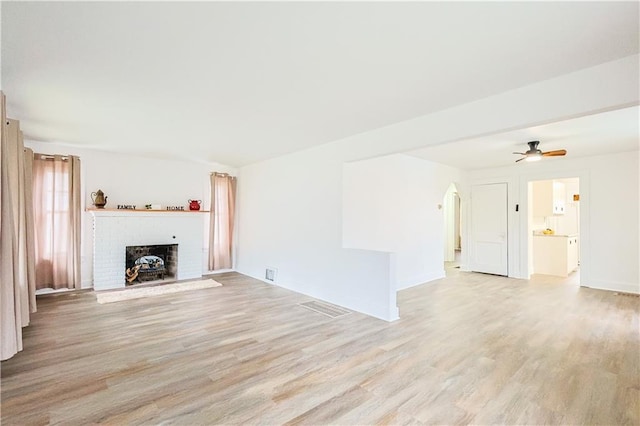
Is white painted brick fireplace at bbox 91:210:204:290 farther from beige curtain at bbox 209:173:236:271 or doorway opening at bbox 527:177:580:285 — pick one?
doorway opening at bbox 527:177:580:285

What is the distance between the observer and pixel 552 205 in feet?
24.5

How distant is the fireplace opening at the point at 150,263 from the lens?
5910 mm

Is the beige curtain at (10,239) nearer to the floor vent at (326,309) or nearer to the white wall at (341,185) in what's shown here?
the floor vent at (326,309)

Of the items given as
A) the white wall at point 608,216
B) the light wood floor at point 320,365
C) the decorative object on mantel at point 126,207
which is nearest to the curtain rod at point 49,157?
the decorative object on mantel at point 126,207

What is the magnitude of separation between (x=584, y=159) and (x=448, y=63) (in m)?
5.54

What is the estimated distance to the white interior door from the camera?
6988 mm

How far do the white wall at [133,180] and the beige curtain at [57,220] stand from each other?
8.0 inches

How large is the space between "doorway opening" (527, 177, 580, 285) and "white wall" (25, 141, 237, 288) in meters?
7.36

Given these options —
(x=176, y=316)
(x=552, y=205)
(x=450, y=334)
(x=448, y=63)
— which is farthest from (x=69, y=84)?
(x=552, y=205)

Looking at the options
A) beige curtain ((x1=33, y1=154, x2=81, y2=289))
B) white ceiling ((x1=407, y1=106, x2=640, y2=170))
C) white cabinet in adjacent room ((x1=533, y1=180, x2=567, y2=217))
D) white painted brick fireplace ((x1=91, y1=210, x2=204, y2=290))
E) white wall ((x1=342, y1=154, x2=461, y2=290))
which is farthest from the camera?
white cabinet in adjacent room ((x1=533, y1=180, x2=567, y2=217))

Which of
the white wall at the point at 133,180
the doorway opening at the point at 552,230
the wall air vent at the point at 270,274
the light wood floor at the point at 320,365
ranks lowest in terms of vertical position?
the light wood floor at the point at 320,365

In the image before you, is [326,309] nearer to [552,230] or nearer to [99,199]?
[99,199]

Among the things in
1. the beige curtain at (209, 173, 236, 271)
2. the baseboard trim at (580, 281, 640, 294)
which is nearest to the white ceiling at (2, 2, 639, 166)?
the beige curtain at (209, 173, 236, 271)

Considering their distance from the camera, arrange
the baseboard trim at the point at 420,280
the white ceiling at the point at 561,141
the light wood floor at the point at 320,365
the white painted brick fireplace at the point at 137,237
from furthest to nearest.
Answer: the baseboard trim at the point at 420,280 → the white painted brick fireplace at the point at 137,237 → the white ceiling at the point at 561,141 → the light wood floor at the point at 320,365
